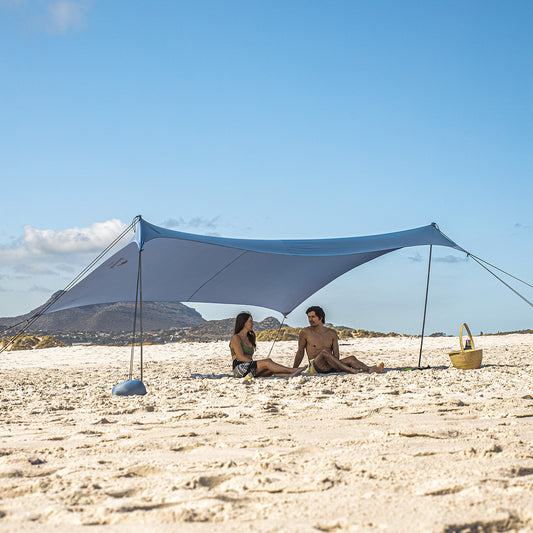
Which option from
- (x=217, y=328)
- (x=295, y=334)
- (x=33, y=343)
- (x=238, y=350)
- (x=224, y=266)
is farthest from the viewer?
(x=217, y=328)

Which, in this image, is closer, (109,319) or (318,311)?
(318,311)

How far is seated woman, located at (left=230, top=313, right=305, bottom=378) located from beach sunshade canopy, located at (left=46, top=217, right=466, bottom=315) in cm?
74

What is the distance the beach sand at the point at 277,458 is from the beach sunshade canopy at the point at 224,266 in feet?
4.51

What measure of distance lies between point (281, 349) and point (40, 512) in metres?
8.96

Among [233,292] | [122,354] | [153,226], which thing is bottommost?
[122,354]

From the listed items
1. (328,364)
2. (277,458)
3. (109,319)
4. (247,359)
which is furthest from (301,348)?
(109,319)

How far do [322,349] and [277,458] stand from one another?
11.3 feet

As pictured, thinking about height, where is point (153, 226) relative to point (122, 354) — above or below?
above

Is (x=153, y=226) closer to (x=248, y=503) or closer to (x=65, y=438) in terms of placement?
(x=65, y=438)

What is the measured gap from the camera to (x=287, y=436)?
263 cm

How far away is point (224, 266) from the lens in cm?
646

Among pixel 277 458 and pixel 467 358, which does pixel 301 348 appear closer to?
pixel 467 358

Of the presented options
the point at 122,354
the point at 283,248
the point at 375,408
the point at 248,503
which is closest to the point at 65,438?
the point at 248,503

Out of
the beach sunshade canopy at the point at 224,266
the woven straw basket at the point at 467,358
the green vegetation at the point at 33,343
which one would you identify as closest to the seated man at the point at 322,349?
the beach sunshade canopy at the point at 224,266
